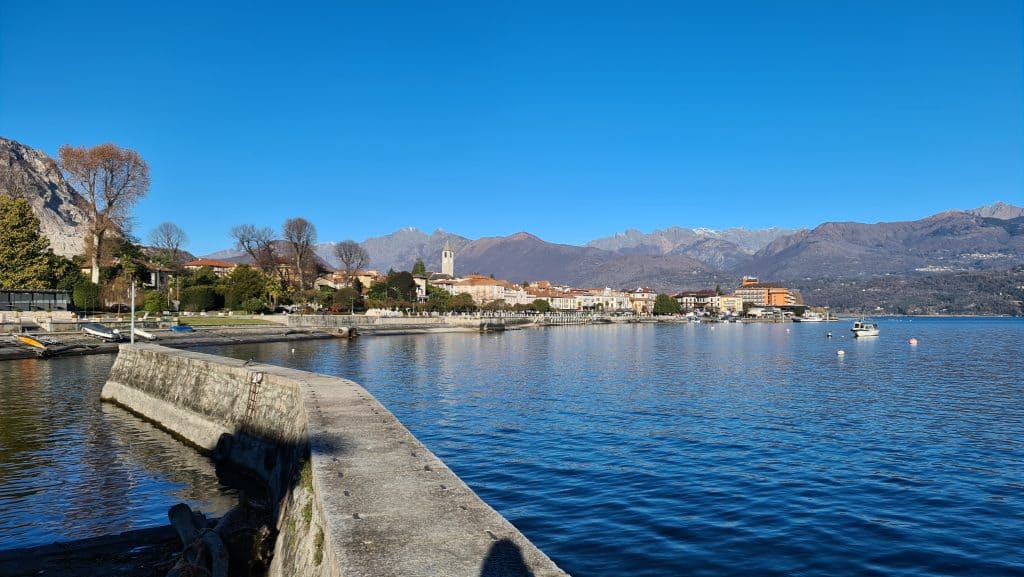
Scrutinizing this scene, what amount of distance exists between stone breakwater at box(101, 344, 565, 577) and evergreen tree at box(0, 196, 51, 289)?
214 feet

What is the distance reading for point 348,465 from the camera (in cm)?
1150

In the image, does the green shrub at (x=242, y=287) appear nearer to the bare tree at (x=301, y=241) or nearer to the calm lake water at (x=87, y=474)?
the bare tree at (x=301, y=241)

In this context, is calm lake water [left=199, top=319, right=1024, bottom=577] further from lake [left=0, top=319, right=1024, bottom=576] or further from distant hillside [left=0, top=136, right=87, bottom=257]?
distant hillside [left=0, top=136, right=87, bottom=257]

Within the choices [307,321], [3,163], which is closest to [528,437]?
[307,321]

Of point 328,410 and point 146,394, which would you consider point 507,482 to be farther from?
point 146,394

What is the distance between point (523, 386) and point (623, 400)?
8002mm

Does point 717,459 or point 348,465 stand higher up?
point 348,465

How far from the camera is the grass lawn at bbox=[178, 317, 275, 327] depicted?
83.5 metres

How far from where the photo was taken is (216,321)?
88.8 meters

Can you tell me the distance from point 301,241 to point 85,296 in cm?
5673

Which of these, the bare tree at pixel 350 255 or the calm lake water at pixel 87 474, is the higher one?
the bare tree at pixel 350 255

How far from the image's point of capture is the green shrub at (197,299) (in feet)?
331

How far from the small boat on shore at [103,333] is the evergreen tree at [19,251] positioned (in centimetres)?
1577

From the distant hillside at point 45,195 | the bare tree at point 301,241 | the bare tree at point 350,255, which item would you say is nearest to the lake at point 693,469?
the bare tree at point 301,241
